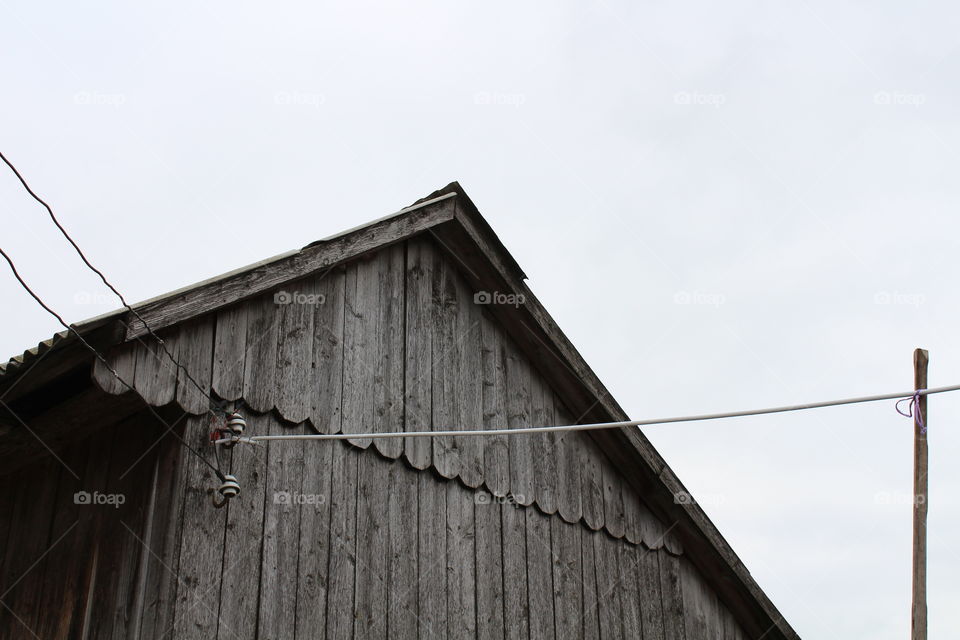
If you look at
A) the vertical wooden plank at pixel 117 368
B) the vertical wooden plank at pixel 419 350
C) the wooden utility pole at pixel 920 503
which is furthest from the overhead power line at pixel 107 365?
the wooden utility pole at pixel 920 503

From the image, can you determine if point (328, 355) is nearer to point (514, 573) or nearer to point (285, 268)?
point (285, 268)

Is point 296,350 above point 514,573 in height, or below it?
above

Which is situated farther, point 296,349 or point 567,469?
point 567,469

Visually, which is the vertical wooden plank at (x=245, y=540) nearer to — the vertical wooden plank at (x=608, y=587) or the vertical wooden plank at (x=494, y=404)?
the vertical wooden plank at (x=494, y=404)

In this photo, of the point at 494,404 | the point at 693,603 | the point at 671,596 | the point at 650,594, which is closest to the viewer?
the point at 494,404

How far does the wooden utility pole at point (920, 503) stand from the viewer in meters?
6.07

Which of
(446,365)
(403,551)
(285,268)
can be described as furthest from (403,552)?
(285,268)

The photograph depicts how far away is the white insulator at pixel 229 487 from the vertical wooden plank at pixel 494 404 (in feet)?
6.45

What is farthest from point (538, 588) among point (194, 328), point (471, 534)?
point (194, 328)

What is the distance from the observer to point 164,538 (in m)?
4.52

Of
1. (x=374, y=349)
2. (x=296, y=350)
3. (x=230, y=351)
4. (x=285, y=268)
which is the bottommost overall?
(x=230, y=351)

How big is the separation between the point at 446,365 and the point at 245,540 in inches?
74.2

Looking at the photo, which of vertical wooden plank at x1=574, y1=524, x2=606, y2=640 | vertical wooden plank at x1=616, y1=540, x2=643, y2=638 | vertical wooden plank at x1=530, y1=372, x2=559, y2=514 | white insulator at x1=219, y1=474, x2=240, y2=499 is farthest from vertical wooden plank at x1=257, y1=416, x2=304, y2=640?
vertical wooden plank at x1=616, y1=540, x2=643, y2=638

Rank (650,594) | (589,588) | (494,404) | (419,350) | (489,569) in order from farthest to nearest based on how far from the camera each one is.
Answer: (650,594) < (589,588) < (494,404) < (419,350) < (489,569)
